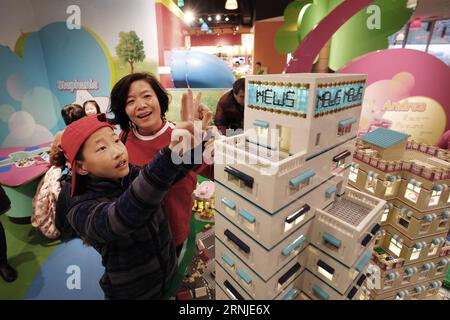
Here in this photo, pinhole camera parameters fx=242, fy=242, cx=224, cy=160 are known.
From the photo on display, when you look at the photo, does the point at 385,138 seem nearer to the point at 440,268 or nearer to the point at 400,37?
the point at 440,268

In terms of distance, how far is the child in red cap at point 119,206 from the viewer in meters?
0.82

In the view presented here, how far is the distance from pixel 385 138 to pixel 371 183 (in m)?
0.40

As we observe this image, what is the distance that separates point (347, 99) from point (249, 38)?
35.4 feet

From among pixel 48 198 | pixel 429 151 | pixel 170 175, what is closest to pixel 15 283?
pixel 48 198

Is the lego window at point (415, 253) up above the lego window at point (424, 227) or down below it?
below

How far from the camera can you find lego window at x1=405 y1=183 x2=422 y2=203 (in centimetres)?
181

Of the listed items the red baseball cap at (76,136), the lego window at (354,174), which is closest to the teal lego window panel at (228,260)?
the red baseball cap at (76,136)

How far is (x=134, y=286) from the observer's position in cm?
106

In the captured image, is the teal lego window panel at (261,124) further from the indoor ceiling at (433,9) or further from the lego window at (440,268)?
the indoor ceiling at (433,9)

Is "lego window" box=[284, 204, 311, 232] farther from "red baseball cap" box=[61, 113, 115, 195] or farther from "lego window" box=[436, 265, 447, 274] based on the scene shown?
"lego window" box=[436, 265, 447, 274]

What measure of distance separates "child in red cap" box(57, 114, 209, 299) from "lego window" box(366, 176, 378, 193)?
1.60m

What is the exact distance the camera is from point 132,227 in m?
0.84

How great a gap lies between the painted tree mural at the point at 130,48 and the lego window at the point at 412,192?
11.7 ft
